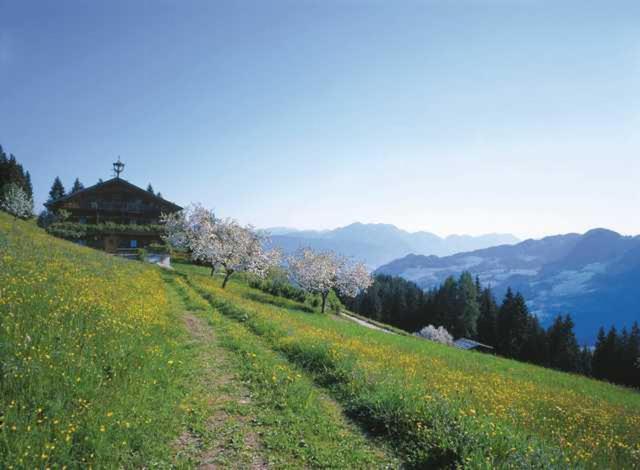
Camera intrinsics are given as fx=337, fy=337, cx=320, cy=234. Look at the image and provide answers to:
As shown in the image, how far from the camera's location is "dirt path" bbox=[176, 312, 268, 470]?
5.86 metres

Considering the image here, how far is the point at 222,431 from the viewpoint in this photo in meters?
6.71

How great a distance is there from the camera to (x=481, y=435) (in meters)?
6.62

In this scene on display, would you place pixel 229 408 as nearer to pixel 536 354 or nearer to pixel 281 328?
pixel 281 328

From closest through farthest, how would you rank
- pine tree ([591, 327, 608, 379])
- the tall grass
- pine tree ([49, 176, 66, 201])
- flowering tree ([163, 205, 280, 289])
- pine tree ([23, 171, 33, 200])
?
1. the tall grass
2. flowering tree ([163, 205, 280, 289])
3. pine tree ([591, 327, 608, 379])
4. pine tree ([23, 171, 33, 200])
5. pine tree ([49, 176, 66, 201])

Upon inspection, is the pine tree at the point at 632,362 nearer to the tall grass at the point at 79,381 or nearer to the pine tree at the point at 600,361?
the pine tree at the point at 600,361

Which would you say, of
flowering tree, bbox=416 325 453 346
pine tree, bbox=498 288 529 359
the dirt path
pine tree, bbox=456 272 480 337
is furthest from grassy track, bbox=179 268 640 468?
pine tree, bbox=456 272 480 337

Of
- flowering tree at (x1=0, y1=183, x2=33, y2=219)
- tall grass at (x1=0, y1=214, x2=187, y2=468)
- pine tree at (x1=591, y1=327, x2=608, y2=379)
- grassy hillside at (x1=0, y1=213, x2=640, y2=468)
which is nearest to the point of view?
tall grass at (x1=0, y1=214, x2=187, y2=468)

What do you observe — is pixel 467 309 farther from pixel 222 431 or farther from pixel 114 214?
pixel 222 431

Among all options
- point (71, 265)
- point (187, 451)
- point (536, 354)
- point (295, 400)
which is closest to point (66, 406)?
point (187, 451)

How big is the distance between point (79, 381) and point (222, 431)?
2922 millimetres

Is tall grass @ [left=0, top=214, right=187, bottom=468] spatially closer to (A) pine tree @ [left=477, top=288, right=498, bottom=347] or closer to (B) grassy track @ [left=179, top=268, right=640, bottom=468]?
(B) grassy track @ [left=179, top=268, right=640, bottom=468]

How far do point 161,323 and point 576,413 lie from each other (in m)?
15.3

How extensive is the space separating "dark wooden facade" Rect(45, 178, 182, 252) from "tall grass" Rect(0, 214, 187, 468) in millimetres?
51904

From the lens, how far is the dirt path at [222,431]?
586cm
